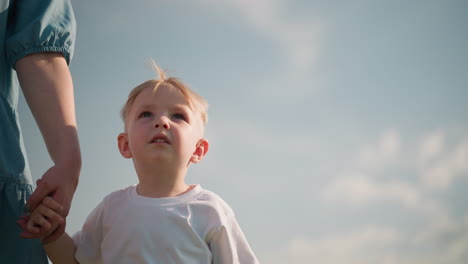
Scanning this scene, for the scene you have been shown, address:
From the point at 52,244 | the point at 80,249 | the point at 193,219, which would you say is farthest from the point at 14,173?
the point at 193,219

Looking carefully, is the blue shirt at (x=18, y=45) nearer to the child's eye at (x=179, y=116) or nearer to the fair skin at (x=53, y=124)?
the fair skin at (x=53, y=124)

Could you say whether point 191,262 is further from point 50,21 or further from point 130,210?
point 50,21

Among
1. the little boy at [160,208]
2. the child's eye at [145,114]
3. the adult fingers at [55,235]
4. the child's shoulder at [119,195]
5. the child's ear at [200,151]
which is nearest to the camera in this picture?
the adult fingers at [55,235]

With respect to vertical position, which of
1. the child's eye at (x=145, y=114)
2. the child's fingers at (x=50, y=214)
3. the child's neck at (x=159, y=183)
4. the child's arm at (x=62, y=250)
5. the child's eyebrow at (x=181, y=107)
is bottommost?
the child's arm at (x=62, y=250)

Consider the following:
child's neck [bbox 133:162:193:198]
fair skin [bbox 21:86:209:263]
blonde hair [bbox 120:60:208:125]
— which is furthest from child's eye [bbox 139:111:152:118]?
child's neck [bbox 133:162:193:198]

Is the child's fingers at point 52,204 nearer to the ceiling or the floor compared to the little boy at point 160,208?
nearer to the floor

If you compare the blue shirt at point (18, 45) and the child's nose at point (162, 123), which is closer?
the blue shirt at point (18, 45)

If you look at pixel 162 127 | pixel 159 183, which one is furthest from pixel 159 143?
pixel 159 183

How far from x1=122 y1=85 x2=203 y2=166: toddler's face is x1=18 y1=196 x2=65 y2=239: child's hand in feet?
2.42

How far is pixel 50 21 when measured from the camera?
218 cm

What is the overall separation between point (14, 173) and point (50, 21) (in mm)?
813

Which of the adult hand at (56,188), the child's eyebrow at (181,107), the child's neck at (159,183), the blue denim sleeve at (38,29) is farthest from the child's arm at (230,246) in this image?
the blue denim sleeve at (38,29)

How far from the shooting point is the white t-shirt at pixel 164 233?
2.34 metres

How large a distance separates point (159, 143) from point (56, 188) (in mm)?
775
